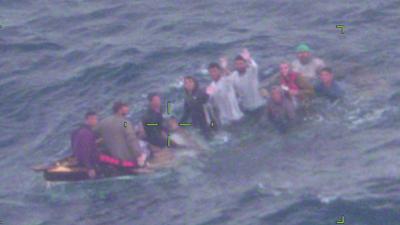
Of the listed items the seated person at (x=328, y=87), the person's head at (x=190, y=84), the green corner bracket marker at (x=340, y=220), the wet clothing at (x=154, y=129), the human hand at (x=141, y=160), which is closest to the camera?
the green corner bracket marker at (x=340, y=220)

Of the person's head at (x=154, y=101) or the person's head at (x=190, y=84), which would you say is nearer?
the person's head at (x=154, y=101)

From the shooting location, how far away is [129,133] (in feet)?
78.7

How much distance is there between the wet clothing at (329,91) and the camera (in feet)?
86.1

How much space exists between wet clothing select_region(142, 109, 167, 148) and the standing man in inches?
32.6

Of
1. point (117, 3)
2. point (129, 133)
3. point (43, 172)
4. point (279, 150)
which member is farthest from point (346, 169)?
point (117, 3)

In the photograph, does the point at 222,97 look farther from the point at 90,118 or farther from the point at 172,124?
the point at 90,118

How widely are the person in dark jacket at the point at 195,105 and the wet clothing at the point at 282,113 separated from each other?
5.80ft

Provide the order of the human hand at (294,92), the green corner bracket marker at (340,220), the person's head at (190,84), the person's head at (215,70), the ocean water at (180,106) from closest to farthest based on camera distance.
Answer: the green corner bracket marker at (340,220) < the ocean water at (180,106) < the person's head at (190,84) < the person's head at (215,70) < the human hand at (294,92)

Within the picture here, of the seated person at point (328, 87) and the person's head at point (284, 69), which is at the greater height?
the person's head at point (284, 69)

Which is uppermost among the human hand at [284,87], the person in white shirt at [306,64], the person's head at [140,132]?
the person in white shirt at [306,64]

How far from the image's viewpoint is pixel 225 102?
25625mm

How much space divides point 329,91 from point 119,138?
620 cm

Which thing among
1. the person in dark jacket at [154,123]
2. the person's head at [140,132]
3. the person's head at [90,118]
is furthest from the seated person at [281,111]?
the person's head at [90,118]

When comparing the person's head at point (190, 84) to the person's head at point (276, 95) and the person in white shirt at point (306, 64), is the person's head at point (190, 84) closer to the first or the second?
the person's head at point (276, 95)
